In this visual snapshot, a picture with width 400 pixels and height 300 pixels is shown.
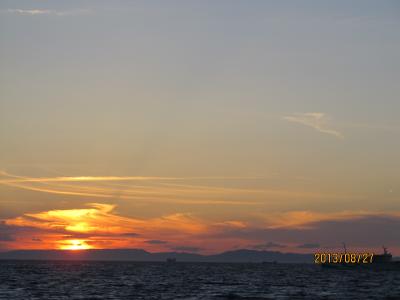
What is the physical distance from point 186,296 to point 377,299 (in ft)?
130

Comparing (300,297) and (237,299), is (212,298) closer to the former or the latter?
(237,299)

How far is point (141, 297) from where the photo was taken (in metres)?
138

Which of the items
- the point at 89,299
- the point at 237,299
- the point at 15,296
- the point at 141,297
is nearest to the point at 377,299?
the point at 237,299

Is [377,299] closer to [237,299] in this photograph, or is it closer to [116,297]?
[237,299]

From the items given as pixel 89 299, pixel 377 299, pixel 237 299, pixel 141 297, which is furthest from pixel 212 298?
pixel 377 299

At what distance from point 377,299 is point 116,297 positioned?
53848mm

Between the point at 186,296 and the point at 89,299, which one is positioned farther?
the point at 186,296

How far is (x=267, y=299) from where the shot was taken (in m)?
137

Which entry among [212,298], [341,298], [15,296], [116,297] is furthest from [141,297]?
[341,298]

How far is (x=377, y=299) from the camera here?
13488cm

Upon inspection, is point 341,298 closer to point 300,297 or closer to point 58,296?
point 300,297

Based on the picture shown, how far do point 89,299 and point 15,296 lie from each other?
16.5m

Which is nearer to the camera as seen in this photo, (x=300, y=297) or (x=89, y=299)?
(x=89, y=299)

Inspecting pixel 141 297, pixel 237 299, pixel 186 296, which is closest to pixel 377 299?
pixel 237 299
